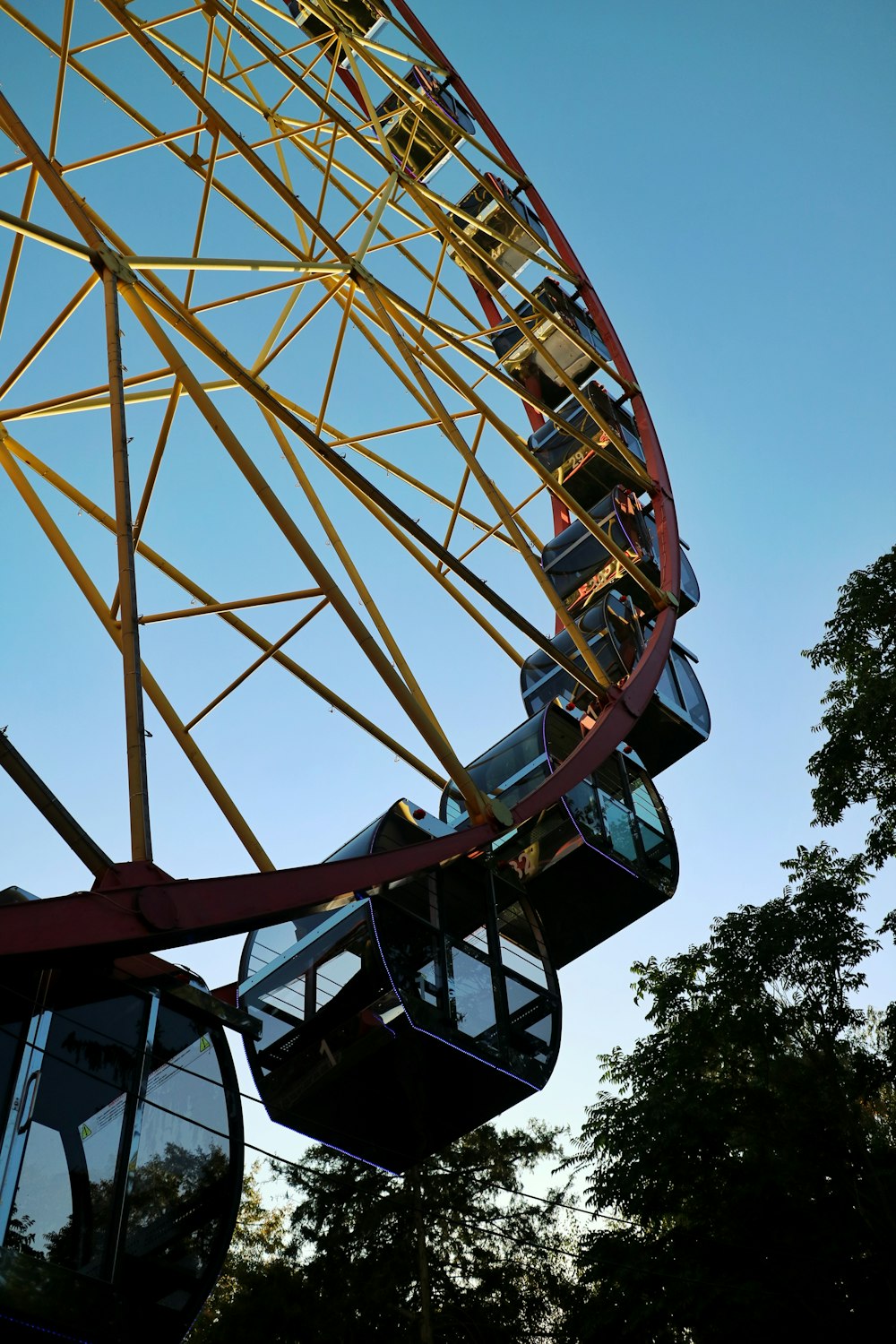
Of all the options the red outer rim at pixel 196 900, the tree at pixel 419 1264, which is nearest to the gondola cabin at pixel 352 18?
the red outer rim at pixel 196 900

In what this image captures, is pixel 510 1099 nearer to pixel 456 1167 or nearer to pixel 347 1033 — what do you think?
pixel 347 1033

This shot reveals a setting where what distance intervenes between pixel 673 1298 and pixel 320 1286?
8090mm

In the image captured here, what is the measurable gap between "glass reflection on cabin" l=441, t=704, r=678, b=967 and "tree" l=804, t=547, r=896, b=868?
5.94 meters

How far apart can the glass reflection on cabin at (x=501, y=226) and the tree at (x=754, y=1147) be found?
376 inches

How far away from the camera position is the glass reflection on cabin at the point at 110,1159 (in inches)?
258

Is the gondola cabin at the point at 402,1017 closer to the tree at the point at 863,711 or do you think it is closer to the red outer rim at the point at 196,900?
the red outer rim at the point at 196,900

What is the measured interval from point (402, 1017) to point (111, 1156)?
260cm

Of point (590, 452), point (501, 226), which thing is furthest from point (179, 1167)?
point (501, 226)

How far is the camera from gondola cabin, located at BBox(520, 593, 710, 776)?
14453mm

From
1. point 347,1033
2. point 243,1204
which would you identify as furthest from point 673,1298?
point 243,1204

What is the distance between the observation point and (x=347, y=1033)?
9.47m

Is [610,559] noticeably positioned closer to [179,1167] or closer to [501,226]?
[501,226]

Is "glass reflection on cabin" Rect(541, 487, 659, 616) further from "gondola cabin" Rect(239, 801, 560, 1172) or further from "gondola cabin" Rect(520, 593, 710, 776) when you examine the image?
"gondola cabin" Rect(239, 801, 560, 1172)

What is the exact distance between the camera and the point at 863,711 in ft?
59.1
